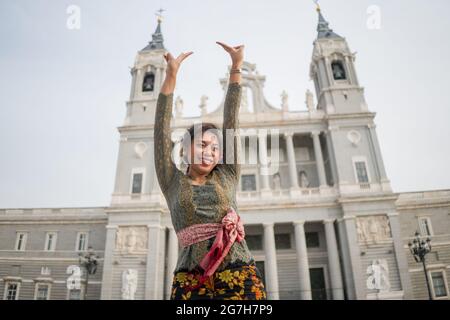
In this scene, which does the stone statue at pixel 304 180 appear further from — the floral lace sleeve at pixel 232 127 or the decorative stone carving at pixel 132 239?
the floral lace sleeve at pixel 232 127

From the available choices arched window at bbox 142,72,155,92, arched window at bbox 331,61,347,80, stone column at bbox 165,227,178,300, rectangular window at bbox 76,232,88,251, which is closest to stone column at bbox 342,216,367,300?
stone column at bbox 165,227,178,300

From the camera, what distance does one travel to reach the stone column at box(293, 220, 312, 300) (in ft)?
58.0

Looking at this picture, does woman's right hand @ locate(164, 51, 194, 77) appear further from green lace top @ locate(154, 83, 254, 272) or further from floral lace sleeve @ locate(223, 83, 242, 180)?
floral lace sleeve @ locate(223, 83, 242, 180)

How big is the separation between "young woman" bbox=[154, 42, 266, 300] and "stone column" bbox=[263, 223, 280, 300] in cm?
1726

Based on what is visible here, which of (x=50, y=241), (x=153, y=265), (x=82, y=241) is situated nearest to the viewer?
(x=153, y=265)

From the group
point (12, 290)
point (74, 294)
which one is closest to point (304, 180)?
point (74, 294)

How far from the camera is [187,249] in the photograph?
1692mm

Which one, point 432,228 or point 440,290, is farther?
point 432,228

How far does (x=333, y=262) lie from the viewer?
18.2 meters

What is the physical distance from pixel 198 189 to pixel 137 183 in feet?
66.6

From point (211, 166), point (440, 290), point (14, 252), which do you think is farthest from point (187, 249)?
point (14, 252)

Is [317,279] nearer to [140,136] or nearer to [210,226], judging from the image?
[140,136]

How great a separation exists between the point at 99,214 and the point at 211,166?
80.6 feet
